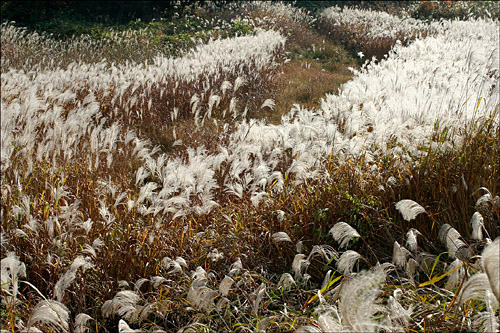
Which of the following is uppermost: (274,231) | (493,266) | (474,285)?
(493,266)

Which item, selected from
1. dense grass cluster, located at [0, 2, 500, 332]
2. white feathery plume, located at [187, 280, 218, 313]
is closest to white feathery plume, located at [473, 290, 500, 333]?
dense grass cluster, located at [0, 2, 500, 332]

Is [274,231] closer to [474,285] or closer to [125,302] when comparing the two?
[125,302]

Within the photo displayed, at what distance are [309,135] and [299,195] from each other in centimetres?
83

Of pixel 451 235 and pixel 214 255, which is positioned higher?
pixel 451 235

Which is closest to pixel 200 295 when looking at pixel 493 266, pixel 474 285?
pixel 474 285

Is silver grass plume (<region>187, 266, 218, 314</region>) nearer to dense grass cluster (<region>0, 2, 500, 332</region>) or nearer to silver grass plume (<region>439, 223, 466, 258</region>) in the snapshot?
dense grass cluster (<region>0, 2, 500, 332</region>)

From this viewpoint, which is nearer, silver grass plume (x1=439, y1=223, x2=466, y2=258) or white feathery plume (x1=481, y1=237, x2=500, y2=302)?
white feathery plume (x1=481, y1=237, x2=500, y2=302)

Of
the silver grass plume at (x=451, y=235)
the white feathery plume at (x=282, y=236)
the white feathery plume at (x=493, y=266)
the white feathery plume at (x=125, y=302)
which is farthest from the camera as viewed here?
the white feathery plume at (x=282, y=236)

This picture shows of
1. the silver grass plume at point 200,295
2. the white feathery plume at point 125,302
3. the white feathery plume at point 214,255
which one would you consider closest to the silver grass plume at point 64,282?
the white feathery plume at point 125,302

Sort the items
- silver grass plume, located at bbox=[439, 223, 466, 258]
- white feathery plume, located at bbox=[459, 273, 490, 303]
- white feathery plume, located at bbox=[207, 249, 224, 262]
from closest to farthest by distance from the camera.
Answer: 1. white feathery plume, located at bbox=[459, 273, 490, 303]
2. silver grass plume, located at bbox=[439, 223, 466, 258]
3. white feathery plume, located at bbox=[207, 249, 224, 262]

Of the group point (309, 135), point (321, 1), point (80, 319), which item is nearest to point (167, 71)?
point (309, 135)

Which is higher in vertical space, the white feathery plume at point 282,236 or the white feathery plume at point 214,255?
the white feathery plume at point 282,236

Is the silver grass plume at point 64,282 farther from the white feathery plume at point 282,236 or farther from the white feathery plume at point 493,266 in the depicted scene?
the white feathery plume at point 493,266

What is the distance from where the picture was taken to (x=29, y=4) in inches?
663
